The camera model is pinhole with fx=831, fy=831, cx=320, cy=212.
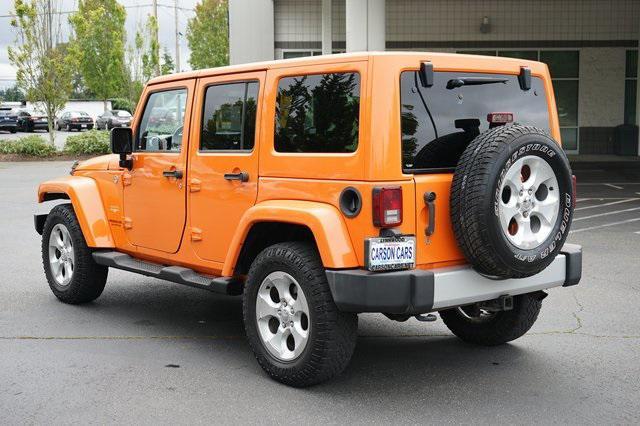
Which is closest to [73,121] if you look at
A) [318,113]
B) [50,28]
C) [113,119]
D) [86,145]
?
[113,119]

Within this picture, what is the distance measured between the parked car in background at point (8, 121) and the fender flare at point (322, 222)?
152ft

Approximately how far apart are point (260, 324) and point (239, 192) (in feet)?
2.91

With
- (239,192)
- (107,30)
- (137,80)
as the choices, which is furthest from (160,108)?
(107,30)

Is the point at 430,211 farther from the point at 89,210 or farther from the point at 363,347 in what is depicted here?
the point at 89,210

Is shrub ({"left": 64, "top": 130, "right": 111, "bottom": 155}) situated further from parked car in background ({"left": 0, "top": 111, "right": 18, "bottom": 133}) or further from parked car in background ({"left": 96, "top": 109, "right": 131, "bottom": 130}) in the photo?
parked car in background ({"left": 96, "top": 109, "right": 131, "bottom": 130})

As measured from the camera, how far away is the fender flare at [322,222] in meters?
4.61

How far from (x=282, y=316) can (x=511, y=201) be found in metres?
1.51

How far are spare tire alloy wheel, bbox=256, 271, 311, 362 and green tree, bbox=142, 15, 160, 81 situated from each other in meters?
36.9

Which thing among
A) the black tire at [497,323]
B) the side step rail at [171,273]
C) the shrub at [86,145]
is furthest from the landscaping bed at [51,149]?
the black tire at [497,323]

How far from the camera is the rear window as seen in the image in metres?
4.75

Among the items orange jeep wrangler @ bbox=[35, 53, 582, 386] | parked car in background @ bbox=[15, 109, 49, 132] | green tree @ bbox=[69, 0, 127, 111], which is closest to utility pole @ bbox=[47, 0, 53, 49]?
green tree @ bbox=[69, 0, 127, 111]

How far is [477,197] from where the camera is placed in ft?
14.8

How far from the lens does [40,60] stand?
91.5ft

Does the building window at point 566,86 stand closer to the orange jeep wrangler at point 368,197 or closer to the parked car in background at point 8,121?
the orange jeep wrangler at point 368,197
